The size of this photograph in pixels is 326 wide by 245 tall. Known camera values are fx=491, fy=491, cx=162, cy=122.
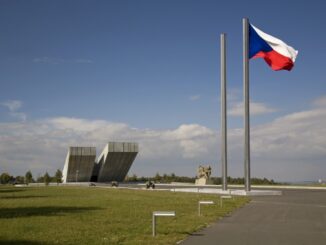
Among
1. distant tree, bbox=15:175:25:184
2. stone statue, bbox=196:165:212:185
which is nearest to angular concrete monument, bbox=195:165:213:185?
stone statue, bbox=196:165:212:185

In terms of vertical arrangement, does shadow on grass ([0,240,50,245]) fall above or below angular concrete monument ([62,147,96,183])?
below

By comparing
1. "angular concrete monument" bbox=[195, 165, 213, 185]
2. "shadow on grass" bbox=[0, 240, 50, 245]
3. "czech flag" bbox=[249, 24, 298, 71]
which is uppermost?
"czech flag" bbox=[249, 24, 298, 71]

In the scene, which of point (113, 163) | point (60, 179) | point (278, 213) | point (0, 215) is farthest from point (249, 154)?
point (60, 179)

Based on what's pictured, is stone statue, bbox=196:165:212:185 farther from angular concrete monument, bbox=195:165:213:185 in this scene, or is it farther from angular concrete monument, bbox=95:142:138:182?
angular concrete monument, bbox=95:142:138:182

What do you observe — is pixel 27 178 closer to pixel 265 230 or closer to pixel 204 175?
pixel 204 175

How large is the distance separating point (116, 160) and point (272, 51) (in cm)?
5302

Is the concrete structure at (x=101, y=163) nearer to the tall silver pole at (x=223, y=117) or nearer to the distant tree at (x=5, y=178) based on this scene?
the distant tree at (x=5, y=178)

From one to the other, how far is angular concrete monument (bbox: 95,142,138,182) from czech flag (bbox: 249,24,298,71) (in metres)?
48.0

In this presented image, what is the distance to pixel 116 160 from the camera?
8125 cm

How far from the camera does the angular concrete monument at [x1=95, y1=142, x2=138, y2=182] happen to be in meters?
78.8

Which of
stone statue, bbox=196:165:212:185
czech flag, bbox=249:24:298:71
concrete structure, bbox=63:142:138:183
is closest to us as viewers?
czech flag, bbox=249:24:298:71

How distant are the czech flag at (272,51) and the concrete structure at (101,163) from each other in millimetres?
48244

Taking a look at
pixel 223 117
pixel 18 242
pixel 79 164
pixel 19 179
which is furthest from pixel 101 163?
pixel 18 242

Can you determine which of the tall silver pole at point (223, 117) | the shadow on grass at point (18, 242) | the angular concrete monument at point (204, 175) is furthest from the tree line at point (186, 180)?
the shadow on grass at point (18, 242)
